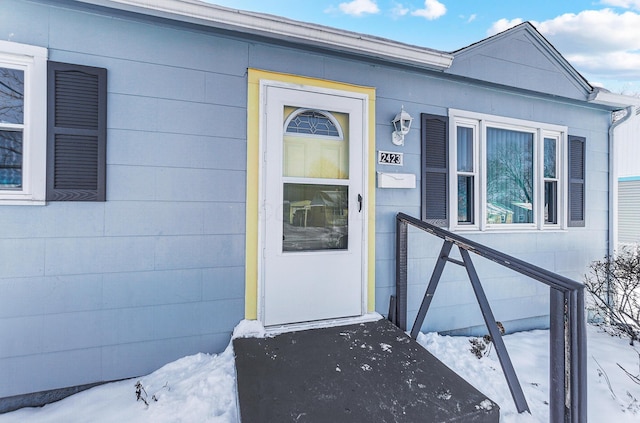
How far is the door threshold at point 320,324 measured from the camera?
2.40 m

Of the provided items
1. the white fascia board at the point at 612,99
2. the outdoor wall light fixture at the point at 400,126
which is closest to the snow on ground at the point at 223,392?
the outdoor wall light fixture at the point at 400,126

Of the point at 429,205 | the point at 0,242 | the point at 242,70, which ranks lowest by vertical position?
the point at 0,242

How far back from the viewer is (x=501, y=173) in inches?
132

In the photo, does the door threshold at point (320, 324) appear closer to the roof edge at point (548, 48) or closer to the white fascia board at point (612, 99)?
the roof edge at point (548, 48)

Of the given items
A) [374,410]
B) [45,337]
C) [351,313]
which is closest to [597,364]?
[351,313]

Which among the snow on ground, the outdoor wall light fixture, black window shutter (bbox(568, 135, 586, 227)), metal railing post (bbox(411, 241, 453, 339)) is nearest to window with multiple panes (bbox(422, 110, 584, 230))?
black window shutter (bbox(568, 135, 586, 227))

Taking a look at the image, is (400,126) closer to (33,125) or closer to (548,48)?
(548,48)

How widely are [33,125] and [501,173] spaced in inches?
162

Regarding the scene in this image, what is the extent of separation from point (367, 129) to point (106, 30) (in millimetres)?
2069

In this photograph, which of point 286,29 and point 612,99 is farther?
point 612,99

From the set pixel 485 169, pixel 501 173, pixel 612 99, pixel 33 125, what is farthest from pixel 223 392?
pixel 612 99

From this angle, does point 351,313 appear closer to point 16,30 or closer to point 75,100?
point 75,100

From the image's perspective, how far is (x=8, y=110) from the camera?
1.96 m

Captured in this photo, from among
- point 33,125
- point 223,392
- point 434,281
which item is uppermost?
point 33,125
